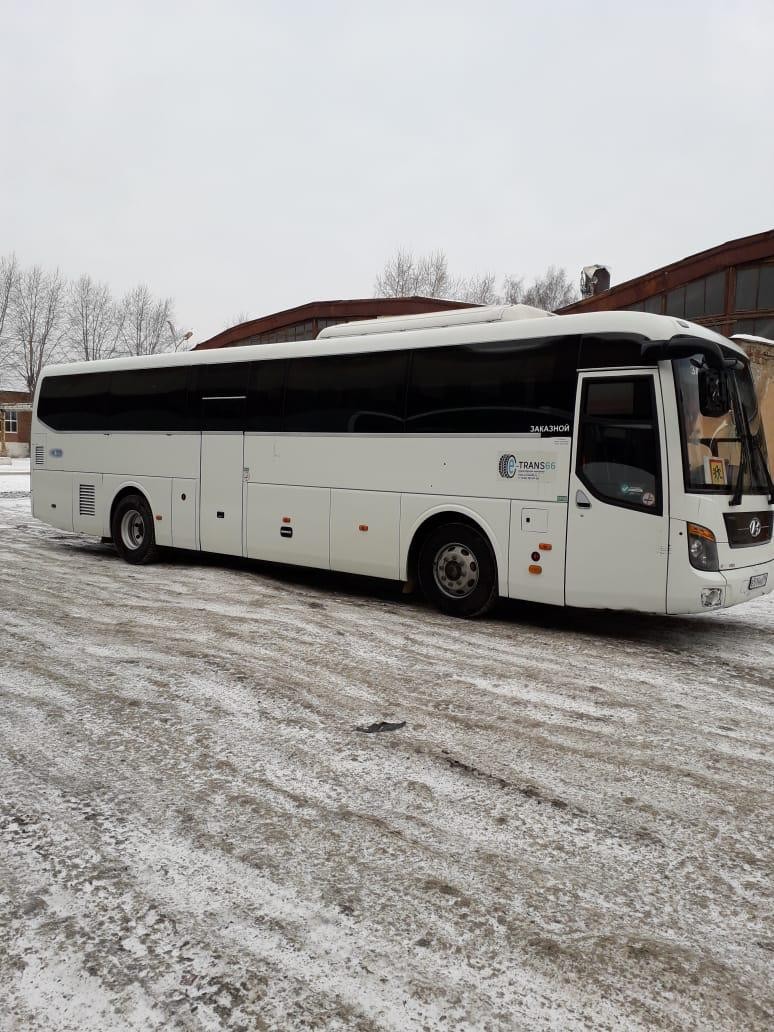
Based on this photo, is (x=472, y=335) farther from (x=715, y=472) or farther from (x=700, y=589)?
(x=700, y=589)

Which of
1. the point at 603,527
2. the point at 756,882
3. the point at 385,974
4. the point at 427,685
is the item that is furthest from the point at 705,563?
the point at 385,974

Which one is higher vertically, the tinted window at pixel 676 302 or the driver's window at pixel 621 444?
the tinted window at pixel 676 302

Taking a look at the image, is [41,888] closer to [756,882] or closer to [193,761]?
[193,761]

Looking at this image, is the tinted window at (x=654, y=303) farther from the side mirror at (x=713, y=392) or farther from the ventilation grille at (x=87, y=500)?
the ventilation grille at (x=87, y=500)

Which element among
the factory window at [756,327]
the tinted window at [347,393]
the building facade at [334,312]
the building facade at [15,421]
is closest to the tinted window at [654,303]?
the factory window at [756,327]

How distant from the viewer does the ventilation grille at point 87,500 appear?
39.3 ft

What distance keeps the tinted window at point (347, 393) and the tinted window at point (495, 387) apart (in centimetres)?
25

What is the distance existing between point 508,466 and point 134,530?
6353 millimetres

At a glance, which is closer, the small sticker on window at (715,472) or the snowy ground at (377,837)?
the snowy ground at (377,837)

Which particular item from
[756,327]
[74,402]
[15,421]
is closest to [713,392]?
[74,402]

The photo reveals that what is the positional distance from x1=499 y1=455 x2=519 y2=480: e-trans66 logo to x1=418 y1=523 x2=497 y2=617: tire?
2.19 ft

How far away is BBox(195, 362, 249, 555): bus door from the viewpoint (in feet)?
32.9

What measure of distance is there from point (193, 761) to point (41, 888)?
1191 mm

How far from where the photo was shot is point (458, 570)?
8.04 m
